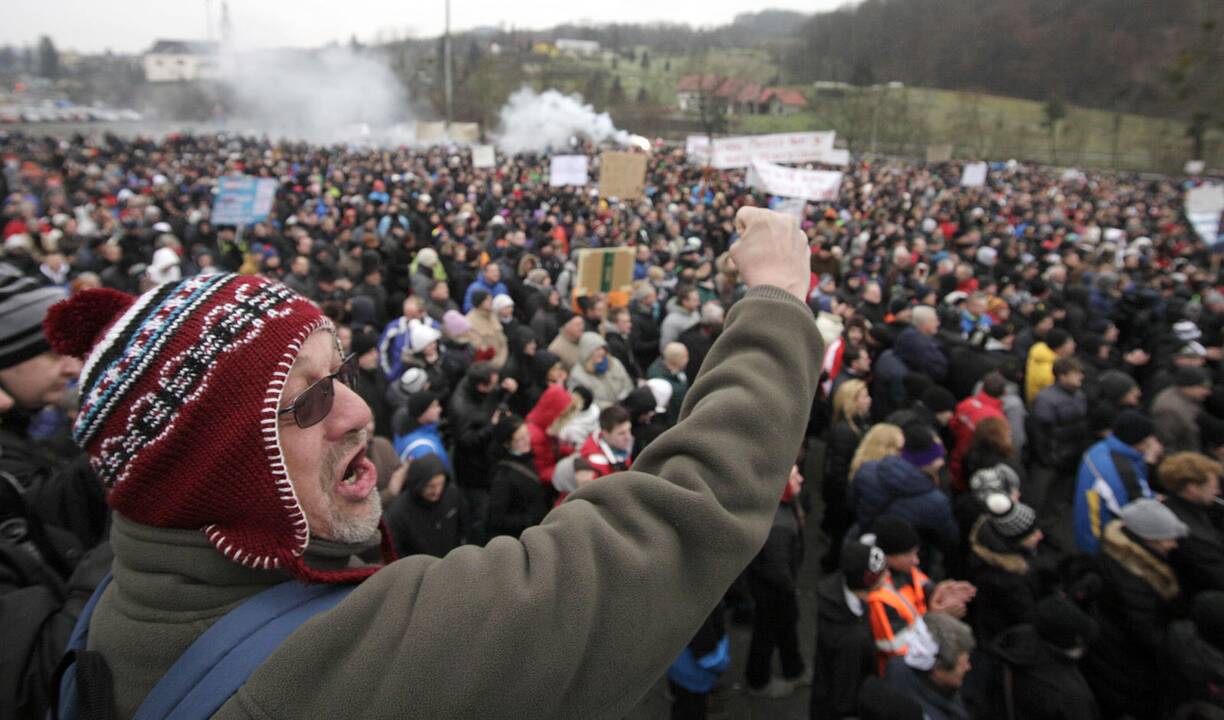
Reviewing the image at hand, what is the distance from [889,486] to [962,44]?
82852 millimetres

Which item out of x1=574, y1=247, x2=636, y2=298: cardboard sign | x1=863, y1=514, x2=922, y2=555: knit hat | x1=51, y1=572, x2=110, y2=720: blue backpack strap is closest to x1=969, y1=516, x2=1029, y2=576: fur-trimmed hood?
x1=863, y1=514, x2=922, y2=555: knit hat

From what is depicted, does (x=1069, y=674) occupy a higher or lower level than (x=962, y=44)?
lower

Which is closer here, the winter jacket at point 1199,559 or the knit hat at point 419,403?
the winter jacket at point 1199,559

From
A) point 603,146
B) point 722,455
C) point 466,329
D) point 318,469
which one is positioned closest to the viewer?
point 722,455

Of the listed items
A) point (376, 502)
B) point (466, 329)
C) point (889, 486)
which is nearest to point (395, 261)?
point (466, 329)

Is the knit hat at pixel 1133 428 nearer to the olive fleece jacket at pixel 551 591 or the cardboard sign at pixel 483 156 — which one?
the olive fleece jacket at pixel 551 591

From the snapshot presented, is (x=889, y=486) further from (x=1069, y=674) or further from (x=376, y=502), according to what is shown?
(x=376, y=502)

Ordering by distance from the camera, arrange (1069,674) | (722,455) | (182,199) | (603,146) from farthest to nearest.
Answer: (603,146) → (182,199) → (1069,674) → (722,455)

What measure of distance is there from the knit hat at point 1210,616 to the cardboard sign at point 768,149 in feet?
35.5

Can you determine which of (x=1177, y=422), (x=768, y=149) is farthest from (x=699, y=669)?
(x=768, y=149)

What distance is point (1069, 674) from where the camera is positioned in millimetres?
2666

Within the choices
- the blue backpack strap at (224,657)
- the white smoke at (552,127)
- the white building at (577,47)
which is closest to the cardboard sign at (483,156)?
the white smoke at (552,127)

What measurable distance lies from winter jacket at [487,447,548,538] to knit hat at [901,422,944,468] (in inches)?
90.5

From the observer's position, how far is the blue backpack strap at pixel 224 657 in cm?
77
